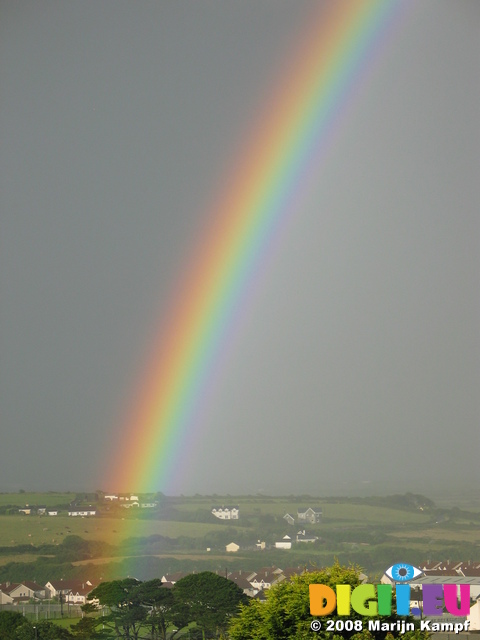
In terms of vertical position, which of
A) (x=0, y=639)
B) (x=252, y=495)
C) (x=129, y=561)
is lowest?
(x=0, y=639)

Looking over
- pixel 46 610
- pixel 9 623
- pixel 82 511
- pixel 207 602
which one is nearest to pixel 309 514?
pixel 82 511

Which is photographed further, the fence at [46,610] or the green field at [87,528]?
the green field at [87,528]

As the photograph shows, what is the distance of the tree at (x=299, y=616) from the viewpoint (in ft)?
49.5

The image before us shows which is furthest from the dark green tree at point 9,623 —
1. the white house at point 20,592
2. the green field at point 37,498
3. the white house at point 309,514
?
the white house at point 309,514

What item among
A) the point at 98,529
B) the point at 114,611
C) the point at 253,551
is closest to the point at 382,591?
the point at 114,611

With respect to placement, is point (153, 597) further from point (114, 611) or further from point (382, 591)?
point (382, 591)

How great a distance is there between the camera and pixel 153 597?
111 feet

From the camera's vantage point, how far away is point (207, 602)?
103ft

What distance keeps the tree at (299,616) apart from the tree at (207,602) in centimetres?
1187

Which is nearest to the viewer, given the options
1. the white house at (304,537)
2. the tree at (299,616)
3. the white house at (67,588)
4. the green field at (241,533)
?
the tree at (299,616)

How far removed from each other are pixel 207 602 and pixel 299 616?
1620 centimetres

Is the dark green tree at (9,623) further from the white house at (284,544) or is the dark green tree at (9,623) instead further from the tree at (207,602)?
the white house at (284,544)

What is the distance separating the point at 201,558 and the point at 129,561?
4239mm

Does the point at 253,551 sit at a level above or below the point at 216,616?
above
